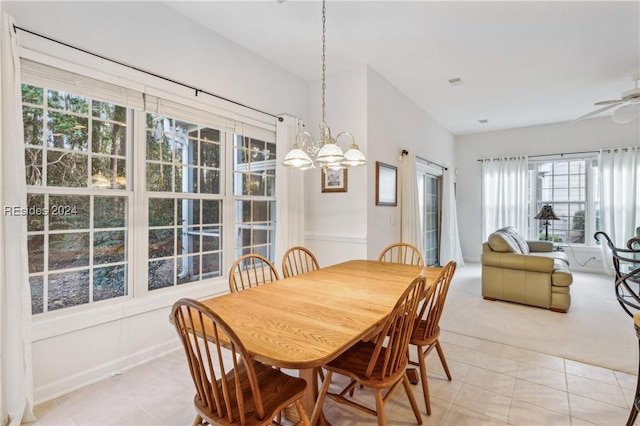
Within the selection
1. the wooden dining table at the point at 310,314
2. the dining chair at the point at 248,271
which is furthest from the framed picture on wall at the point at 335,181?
the wooden dining table at the point at 310,314

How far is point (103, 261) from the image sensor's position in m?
2.35

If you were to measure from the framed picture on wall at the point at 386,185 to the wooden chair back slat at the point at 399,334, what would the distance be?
2.39 metres

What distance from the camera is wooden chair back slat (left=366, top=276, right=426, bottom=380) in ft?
4.77

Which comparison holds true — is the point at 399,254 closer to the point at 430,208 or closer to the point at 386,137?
the point at 386,137

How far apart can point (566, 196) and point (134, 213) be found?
7337mm

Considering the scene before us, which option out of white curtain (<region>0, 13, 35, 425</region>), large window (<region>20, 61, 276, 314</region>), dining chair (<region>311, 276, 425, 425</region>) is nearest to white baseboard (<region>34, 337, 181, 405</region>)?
white curtain (<region>0, 13, 35, 425</region>)

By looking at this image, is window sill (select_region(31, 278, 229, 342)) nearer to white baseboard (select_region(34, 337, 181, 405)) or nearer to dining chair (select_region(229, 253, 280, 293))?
white baseboard (select_region(34, 337, 181, 405))

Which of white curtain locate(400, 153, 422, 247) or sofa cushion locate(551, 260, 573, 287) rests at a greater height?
white curtain locate(400, 153, 422, 247)

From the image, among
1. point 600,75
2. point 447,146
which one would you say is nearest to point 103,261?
point 600,75

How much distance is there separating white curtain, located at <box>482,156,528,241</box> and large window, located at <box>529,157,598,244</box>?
0.26 meters

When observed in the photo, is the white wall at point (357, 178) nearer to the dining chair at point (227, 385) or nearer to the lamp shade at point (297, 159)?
the lamp shade at point (297, 159)

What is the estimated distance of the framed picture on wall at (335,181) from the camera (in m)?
3.84

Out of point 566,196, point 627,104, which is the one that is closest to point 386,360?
point 627,104

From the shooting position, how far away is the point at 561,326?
3264 mm
